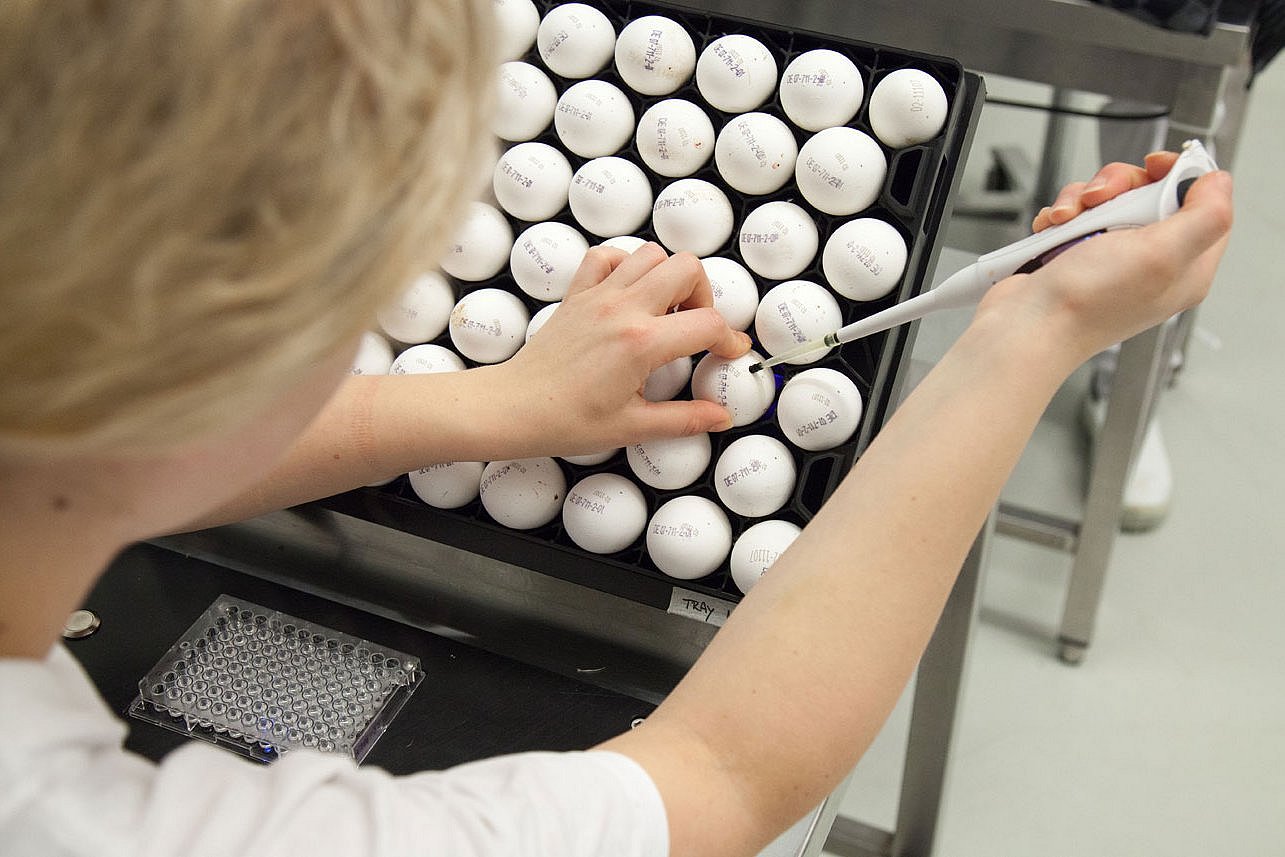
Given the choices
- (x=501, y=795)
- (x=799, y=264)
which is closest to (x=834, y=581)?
(x=501, y=795)

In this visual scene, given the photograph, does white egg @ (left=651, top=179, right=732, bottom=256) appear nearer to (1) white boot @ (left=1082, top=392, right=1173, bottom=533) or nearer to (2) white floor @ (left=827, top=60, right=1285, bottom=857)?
(2) white floor @ (left=827, top=60, right=1285, bottom=857)

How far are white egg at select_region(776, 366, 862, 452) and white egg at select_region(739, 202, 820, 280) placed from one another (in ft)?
0.31

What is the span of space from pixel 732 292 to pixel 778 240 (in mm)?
51

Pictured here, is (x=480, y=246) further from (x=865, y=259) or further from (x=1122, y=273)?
(x=1122, y=273)

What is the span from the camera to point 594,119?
0.88 m

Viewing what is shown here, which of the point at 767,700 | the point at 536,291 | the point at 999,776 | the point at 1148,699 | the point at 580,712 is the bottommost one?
the point at 999,776

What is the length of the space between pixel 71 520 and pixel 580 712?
0.40 meters

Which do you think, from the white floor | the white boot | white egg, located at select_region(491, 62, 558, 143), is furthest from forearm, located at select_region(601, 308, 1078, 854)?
the white boot

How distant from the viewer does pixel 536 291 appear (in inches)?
34.1

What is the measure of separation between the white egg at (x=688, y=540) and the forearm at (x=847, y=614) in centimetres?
13

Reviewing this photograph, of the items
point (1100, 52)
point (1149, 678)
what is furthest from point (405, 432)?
point (1149, 678)

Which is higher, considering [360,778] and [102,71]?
[102,71]

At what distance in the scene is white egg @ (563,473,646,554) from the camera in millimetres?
777

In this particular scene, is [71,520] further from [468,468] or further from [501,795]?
[468,468]
